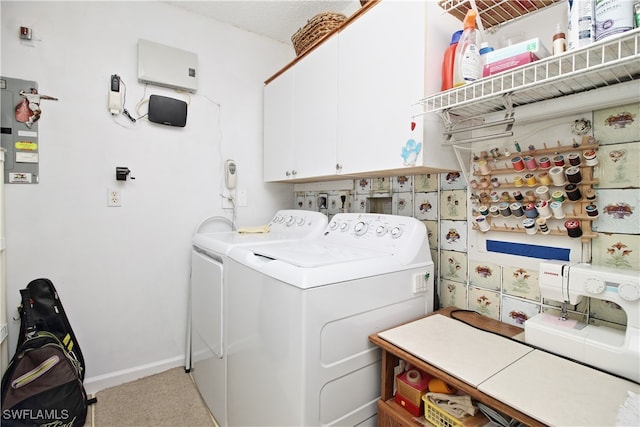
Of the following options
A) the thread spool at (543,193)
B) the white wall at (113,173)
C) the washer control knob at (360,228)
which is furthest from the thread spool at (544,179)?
the white wall at (113,173)

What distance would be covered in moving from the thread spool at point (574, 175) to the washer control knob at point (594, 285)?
35cm

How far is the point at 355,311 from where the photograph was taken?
112 centimetres

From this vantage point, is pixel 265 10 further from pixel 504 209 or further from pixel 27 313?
pixel 27 313

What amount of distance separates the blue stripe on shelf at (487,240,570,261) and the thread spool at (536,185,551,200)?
0.20 m

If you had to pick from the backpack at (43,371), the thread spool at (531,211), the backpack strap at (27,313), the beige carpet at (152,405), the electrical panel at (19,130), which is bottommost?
the beige carpet at (152,405)

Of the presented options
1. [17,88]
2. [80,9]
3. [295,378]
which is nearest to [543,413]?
[295,378]

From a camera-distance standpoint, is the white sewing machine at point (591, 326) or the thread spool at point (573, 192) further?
the thread spool at point (573, 192)

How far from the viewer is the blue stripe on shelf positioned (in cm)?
116

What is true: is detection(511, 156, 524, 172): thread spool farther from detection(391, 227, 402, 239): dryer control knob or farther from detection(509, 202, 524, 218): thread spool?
detection(391, 227, 402, 239): dryer control knob

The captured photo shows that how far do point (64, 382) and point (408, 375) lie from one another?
1.73m

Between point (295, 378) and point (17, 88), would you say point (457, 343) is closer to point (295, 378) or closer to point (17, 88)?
point (295, 378)

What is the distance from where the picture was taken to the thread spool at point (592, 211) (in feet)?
3.45

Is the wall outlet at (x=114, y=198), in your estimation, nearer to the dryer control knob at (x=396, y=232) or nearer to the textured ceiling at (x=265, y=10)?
the textured ceiling at (x=265, y=10)

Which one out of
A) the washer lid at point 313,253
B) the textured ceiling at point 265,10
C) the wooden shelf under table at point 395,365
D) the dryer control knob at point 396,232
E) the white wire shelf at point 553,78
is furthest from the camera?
the textured ceiling at point 265,10
